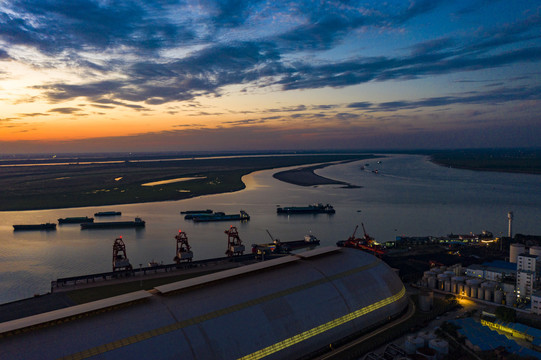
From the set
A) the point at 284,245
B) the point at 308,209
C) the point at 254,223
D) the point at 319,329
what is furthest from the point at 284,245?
the point at 319,329

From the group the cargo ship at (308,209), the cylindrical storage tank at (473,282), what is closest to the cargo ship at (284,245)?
the cargo ship at (308,209)

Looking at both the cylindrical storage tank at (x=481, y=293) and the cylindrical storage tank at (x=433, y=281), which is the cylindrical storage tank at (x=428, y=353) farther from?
the cylindrical storage tank at (x=433, y=281)

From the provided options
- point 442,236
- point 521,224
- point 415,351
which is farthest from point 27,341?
point 521,224

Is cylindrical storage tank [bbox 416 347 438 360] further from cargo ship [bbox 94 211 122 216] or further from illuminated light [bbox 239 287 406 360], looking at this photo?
cargo ship [bbox 94 211 122 216]

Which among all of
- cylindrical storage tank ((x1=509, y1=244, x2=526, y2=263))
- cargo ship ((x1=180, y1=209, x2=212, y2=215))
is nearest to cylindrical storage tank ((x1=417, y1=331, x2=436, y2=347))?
cylindrical storage tank ((x1=509, y1=244, x2=526, y2=263))

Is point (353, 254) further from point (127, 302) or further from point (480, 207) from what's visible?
point (480, 207)

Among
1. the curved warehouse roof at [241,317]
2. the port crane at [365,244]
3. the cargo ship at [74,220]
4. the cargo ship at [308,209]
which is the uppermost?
the curved warehouse roof at [241,317]
